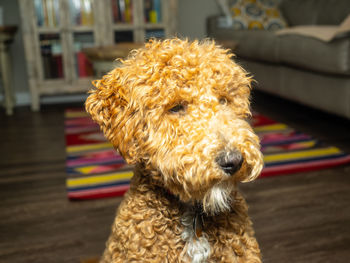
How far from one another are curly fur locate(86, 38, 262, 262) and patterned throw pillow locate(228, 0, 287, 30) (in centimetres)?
354

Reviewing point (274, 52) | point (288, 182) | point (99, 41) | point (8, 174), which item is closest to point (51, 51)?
point (99, 41)

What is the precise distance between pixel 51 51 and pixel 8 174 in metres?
1.93

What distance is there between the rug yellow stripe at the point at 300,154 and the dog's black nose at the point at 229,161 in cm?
156

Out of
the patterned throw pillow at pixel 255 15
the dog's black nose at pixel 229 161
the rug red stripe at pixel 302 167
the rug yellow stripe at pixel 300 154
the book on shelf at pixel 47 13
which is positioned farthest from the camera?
the patterned throw pillow at pixel 255 15

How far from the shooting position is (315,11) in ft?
13.4

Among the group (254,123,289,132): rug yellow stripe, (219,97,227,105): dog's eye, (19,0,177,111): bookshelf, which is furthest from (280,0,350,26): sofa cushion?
(219,97,227,105): dog's eye

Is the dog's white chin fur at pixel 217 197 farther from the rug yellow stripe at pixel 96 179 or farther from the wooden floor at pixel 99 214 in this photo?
the rug yellow stripe at pixel 96 179

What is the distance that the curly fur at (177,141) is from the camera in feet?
2.63

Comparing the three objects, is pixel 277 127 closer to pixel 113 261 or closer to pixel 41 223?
pixel 41 223

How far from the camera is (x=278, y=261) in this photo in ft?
4.40

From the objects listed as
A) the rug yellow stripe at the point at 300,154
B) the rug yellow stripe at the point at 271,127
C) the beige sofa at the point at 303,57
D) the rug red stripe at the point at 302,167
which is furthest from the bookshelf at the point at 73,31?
the rug red stripe at the point at 302,167

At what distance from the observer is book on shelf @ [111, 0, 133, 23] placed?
3.86 m

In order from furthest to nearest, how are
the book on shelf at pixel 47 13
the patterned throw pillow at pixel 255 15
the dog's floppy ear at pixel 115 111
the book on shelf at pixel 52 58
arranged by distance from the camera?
the patterned throw pillow at pixel 255 15, the book on shelf at pixel 52 58, the book on shelf at pixel 47 13, the dog's floppy ear at pixel 115 111

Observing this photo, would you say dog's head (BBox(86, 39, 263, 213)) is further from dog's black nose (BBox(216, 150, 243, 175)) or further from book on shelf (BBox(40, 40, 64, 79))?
book on shelf (BBox(40, 40, 64, 79))
